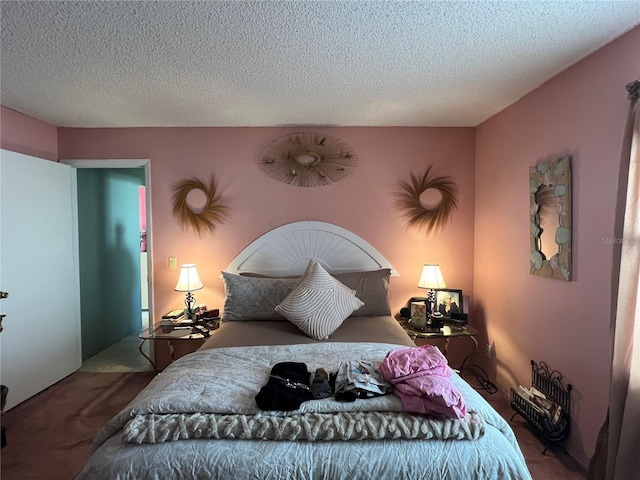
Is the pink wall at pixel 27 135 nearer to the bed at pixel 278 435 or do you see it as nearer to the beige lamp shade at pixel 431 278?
the bed at pixel 278 435

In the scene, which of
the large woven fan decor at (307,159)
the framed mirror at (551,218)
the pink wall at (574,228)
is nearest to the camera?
the pink wall at (574,228)

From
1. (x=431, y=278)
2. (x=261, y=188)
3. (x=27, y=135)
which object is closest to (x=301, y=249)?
(x=261, y=188)

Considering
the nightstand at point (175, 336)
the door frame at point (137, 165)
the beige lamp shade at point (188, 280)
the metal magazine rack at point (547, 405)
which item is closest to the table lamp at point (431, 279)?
the metal magazine rack at point (547, 405)

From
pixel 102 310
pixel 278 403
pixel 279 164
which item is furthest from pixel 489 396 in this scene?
pixel 102 310

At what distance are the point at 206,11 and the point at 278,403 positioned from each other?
1730 millimetres

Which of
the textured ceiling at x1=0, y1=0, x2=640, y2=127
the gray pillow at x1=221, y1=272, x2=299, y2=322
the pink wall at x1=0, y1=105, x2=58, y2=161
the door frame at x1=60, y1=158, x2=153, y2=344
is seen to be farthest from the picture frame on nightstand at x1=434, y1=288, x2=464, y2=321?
the pink wall at x1=0, y1=105, x2=58, y2=161

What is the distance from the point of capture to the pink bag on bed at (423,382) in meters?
1.31

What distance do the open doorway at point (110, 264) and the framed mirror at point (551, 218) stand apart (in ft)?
10.6

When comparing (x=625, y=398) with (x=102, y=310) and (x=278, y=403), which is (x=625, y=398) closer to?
(x=278, y=403)

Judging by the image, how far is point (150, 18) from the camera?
154 centimetres

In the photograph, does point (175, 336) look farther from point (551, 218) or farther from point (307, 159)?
point (551, 218)

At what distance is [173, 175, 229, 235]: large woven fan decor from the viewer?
3.16 metres

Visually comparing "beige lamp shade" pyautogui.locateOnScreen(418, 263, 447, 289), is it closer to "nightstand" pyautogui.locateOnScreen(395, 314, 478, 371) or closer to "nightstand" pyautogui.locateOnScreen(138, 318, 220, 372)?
"nightstand" pyautogui.locateOnScreen(395, 314, 478, 371)

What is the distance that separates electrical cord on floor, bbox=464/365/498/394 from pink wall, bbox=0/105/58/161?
4393 mm
